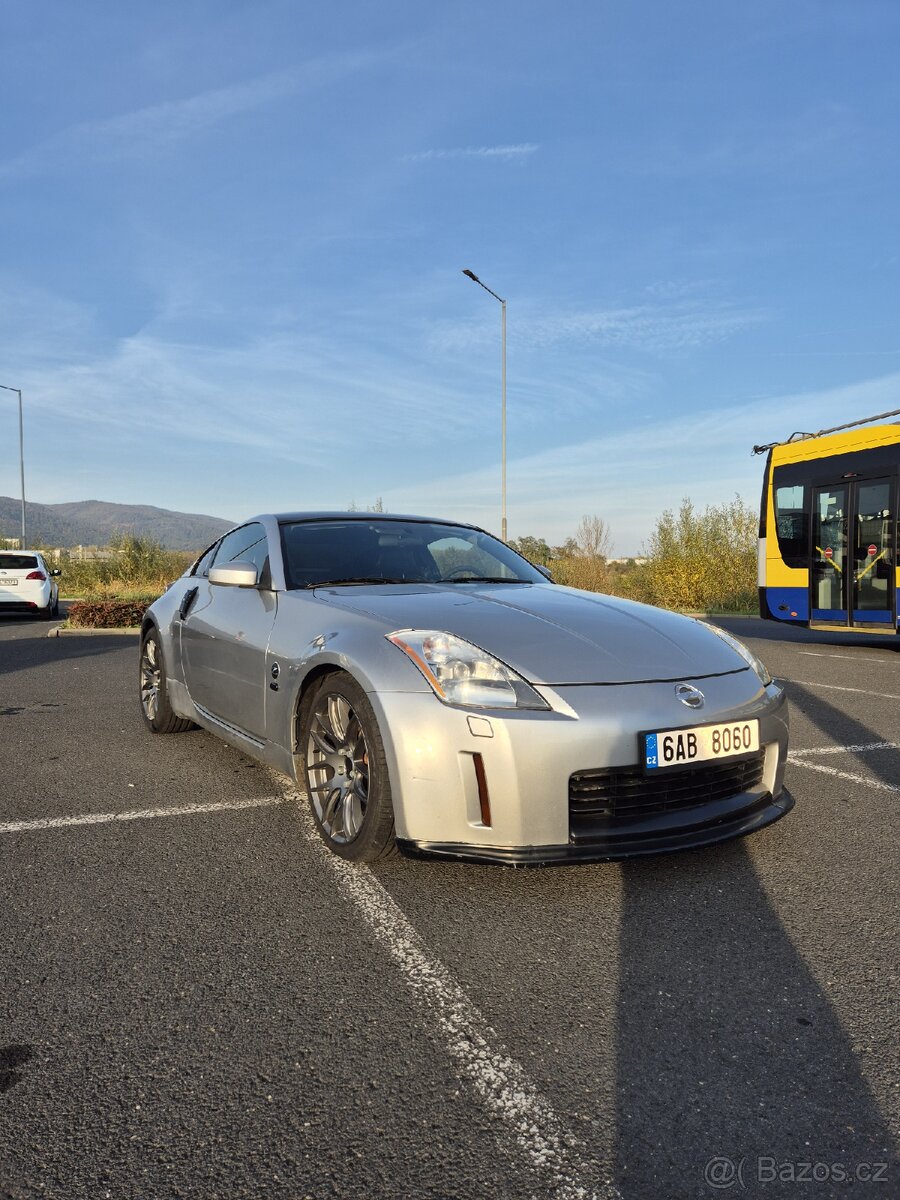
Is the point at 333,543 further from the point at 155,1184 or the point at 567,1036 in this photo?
the point at 155,1184

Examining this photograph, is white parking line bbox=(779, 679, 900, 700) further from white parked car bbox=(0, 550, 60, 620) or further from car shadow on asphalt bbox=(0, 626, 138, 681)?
white parked car bbox=(0, 550, 60, 620)

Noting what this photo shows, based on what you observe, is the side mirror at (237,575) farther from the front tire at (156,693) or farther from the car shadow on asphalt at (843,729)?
the car shadow on asphalt at (843,729)

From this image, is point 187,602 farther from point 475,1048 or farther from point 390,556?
point 475,1048

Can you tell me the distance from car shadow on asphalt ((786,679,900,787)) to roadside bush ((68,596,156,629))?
993 cm

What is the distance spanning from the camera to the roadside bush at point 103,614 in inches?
537

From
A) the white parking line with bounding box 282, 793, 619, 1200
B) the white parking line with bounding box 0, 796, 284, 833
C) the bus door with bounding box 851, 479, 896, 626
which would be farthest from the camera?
the bus door with bounding box 851, 479, 896, 626

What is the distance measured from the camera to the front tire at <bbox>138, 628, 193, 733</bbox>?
534 cm

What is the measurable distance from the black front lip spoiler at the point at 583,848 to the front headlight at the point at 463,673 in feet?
1.49

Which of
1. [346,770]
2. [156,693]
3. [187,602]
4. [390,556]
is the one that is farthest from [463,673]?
[156,693]

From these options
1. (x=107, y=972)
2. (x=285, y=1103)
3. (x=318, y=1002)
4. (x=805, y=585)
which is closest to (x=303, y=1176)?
(x=285, y=1103)

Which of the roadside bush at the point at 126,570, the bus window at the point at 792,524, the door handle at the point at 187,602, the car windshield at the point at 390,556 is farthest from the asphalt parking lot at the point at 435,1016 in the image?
the roadside bush at the point at 126,570

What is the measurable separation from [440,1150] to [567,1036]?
1.67ft

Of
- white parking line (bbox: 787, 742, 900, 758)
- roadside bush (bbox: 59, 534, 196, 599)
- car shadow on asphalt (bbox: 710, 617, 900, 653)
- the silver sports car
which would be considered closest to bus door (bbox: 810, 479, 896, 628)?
car shadow on asphalt (bbox: 710, 617, 900, 653)

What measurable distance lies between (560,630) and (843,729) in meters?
3.47
